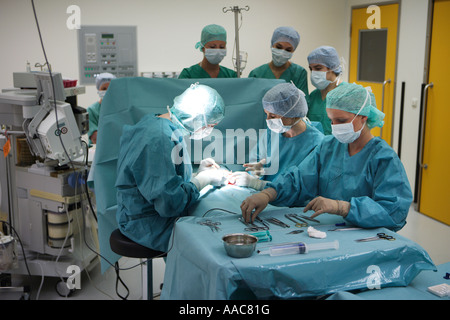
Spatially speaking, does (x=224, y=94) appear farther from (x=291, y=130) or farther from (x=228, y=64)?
(x=228, y=64)

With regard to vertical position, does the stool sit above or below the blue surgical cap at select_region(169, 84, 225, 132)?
below

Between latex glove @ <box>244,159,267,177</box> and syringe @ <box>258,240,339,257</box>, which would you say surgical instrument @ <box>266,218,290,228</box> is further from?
latex glove @ <box>244,159,267,177</box>

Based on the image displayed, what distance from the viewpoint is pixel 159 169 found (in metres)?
1.90

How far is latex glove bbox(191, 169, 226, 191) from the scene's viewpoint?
2.25 meters

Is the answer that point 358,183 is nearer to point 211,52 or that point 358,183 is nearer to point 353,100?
point 353,100

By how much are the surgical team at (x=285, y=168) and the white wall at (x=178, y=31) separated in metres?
2.37

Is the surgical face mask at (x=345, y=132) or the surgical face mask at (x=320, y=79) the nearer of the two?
the surgical face mask at (x=345, y=132)

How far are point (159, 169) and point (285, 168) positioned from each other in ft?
2.58

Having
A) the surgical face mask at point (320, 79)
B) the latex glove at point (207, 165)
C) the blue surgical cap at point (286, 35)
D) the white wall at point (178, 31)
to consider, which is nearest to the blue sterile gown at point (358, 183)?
the latex glove at point (207, 165)

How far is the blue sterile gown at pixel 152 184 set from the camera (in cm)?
190

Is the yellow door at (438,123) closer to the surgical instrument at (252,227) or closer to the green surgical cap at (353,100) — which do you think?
the green surgical cap at (353,100)

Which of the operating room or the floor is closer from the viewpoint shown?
the operating room

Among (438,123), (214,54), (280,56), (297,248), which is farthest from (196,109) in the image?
(438,123)

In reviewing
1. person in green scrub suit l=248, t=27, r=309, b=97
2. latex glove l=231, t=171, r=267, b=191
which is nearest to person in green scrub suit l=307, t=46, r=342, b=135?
person in green scrub suit l=248, t=27, r=309, b=97
